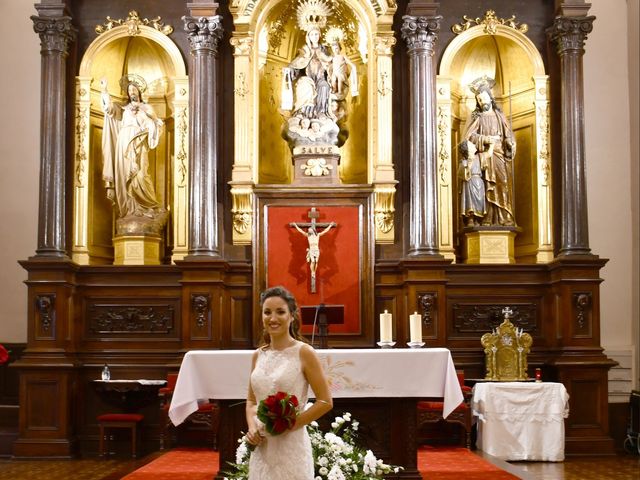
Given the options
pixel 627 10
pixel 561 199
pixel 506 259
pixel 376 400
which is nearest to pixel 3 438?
pixel 376 400

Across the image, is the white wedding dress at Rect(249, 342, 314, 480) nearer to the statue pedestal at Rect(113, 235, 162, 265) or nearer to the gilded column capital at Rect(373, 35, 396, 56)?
the statue pedestal at Rect(113, 235, 162, 265)

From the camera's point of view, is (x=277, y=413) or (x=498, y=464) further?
(x=498, y=464)

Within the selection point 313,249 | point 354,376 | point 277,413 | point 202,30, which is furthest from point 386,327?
point 277,413

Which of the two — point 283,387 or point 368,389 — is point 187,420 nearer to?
point 368,389

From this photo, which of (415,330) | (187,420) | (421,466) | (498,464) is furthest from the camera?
(187,420)

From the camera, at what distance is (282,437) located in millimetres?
4973

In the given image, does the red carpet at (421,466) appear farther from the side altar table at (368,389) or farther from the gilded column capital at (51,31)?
the gilded column capital at (51,31)

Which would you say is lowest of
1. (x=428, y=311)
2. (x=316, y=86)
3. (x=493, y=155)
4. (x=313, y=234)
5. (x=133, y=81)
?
(x=428, y=311)

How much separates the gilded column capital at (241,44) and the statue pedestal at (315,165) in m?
1.31

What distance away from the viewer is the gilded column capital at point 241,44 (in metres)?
12.3

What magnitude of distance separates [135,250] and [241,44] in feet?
9.02

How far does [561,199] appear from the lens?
12.2 m

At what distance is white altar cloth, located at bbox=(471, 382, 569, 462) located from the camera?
34.9 ft

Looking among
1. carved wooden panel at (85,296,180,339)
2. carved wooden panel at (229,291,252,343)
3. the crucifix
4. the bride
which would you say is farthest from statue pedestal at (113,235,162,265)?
the bride
